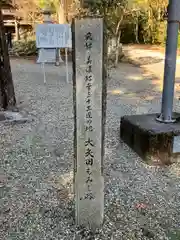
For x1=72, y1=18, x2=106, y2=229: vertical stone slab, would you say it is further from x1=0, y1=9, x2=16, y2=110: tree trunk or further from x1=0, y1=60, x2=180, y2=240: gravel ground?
x1=0, y1=9, x2=16, y2=110: tree trunk

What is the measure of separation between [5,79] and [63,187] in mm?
2521

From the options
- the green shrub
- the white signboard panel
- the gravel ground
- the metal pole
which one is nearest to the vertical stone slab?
the gravel ground

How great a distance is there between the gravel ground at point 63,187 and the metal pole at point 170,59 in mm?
604

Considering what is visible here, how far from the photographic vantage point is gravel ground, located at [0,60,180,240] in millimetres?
2080

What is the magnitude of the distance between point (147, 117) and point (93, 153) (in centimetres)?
174

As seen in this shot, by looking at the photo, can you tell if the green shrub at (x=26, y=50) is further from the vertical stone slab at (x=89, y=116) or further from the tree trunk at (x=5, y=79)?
the vertical stone slab at (x=89, y=116)

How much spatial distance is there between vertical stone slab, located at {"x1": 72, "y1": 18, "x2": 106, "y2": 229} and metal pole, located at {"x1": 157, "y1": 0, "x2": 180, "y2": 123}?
5.19 feet

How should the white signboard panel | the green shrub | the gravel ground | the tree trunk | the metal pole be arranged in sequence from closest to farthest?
Result: the gravel ground < the metal pole < the tree trunk < the white signboard panel < the green shrub

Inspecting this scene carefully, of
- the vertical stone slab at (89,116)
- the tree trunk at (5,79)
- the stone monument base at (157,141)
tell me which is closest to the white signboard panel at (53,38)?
the tree trunk at (5,79)

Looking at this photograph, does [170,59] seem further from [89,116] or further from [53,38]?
[53,38]

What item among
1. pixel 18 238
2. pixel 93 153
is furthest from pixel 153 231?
pixel 18 238

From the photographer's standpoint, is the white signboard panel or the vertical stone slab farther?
the white signboard panel

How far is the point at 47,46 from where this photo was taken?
691 cm

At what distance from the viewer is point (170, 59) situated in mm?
3172
